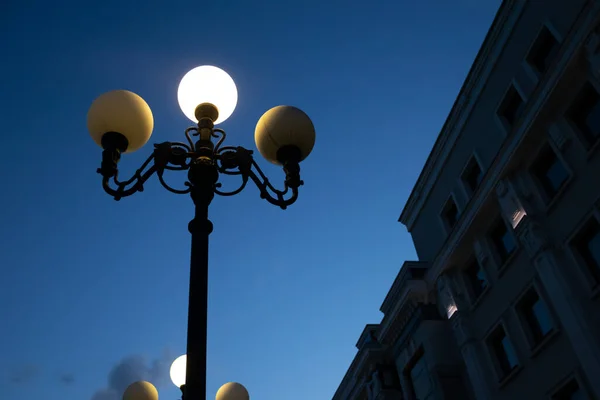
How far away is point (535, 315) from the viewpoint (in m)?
14.0

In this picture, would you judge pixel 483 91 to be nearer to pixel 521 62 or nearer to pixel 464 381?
pixel 521 62

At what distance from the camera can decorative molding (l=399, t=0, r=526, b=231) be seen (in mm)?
15945

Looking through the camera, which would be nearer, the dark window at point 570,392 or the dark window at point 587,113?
the dark window at point 570,392

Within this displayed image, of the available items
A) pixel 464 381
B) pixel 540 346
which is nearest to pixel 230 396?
pixel 540 346

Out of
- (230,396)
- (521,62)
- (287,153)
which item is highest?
(521,62)

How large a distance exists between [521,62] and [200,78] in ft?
41.8

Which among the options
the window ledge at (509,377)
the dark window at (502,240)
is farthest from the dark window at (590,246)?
the window ledge at (509,377)

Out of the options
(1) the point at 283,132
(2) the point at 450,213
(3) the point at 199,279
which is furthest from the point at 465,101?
(3) the point at 199,279

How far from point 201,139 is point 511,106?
534 inches

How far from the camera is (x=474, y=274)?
17203mm

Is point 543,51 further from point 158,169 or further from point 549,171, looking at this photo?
point 158,169

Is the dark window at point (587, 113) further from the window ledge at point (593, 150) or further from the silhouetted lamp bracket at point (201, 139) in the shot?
the silhouetted lamp bracket at point (201, 139)

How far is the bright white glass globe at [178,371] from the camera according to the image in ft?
22.6

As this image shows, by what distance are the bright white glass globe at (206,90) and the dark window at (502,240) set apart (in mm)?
12080
